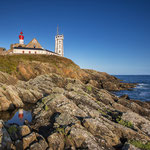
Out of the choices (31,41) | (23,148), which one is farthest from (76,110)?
(31,41)

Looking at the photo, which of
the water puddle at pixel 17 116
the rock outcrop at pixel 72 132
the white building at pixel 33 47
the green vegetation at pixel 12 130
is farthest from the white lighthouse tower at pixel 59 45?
the green vegetation at pixel 12 130

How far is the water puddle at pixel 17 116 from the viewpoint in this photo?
17.6 metres

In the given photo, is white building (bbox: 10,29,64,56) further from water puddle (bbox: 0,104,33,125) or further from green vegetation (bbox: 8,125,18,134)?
green vegetation (bbox: 8,125,18,134)

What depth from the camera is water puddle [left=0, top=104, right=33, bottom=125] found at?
17.6 metres

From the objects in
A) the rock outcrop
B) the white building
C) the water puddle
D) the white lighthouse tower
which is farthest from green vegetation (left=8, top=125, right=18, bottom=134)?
the white lighthouse tower

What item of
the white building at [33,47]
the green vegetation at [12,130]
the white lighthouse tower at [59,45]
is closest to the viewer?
the green vegetation at [12,130]

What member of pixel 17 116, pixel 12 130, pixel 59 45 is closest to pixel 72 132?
pixel 12 130

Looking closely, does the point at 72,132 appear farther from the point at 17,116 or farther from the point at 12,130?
the point at 17,116

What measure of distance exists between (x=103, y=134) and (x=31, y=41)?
8383 centimetres

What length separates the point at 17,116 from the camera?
62.5 ft

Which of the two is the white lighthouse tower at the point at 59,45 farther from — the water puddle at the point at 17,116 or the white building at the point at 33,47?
the water puddle at the point at 17,116

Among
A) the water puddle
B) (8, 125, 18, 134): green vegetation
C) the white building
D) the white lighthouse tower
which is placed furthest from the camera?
the white lighthouse tower

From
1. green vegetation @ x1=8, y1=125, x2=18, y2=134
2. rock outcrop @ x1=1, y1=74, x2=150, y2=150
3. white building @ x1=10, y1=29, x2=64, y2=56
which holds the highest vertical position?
white building @ x1=10, y1=29, x2=64, y2=56

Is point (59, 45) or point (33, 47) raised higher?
point (59, 45)
